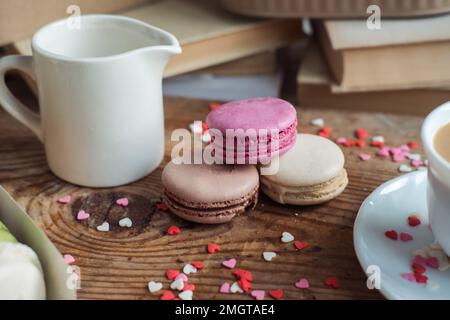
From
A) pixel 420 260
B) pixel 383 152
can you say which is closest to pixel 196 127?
pixel 383 152

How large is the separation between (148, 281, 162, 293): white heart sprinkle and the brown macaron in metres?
0.09

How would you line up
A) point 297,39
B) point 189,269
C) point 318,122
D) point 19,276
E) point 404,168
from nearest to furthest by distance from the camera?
1. point 19,276
2. point 189,269
3. point 404,168
4. point 318,122
5. point 297,39

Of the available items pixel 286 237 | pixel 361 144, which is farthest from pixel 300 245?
pixel 361 144

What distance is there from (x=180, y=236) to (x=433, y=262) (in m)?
0.25

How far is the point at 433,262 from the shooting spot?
652 mm

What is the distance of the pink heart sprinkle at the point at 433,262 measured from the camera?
65cm

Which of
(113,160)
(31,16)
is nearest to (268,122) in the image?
(113,160)

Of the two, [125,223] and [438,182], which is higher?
[438,182]

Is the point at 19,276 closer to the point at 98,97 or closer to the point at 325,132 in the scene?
the point at 98,97

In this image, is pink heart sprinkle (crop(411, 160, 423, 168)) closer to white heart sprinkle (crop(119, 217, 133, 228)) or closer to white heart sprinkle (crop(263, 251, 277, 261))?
white heart sprinkle (crop(263, 251, 277, 261))

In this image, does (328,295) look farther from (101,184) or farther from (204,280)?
(101,184)

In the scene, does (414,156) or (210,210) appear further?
(414,156)

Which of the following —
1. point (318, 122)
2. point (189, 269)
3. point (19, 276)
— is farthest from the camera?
point (318, 122)

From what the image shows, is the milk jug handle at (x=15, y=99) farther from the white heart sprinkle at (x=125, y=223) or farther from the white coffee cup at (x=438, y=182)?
the white coffee cup at (x=438, y=182)
